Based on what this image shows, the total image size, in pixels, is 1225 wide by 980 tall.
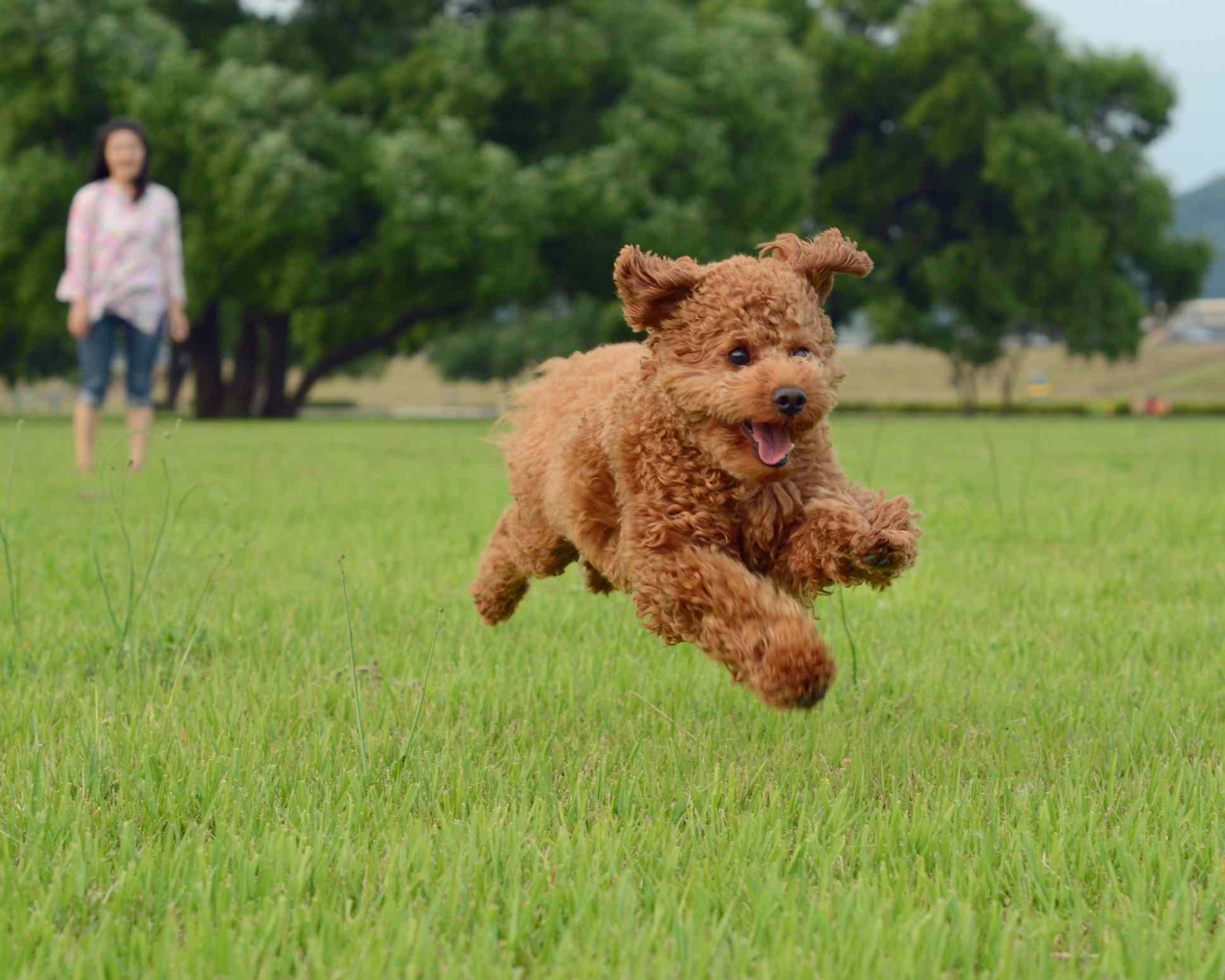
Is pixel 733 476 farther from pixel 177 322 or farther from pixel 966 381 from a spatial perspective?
pixel 966 381

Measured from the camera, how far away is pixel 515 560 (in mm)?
4191

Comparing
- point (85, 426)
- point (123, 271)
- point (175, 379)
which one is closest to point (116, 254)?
point (123, 271)

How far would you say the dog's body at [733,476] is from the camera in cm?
292

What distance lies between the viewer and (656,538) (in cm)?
319

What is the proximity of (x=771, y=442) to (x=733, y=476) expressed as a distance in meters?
0.15

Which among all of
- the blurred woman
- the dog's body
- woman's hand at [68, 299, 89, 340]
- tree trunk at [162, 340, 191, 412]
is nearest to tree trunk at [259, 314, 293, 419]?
tree trunk at [162, 340, 191, 412]

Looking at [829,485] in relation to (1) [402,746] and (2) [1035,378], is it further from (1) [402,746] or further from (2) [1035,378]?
(2) [1035,378]

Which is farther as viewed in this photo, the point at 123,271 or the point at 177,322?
the point at 177,322

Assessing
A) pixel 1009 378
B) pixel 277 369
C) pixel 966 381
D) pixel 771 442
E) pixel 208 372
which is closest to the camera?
pixel 771 442

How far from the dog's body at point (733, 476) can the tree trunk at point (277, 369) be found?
99.8 feet

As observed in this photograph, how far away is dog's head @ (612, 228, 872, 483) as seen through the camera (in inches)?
119

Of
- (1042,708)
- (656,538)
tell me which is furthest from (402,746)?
(1042,708)

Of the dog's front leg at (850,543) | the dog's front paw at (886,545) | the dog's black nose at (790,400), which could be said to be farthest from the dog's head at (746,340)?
the dog's front paw at (886,545)

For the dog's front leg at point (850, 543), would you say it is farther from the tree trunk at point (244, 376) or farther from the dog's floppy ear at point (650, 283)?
the tree trunk at point (244, 376)
